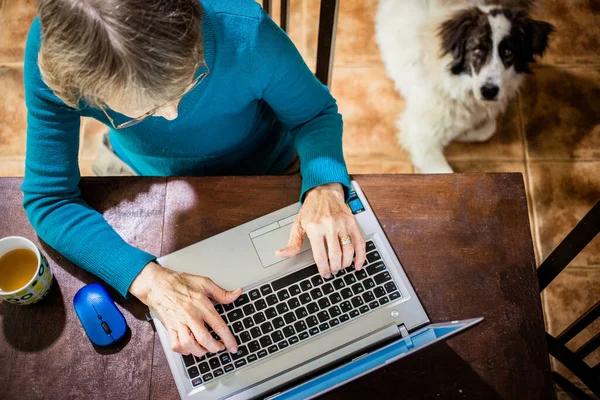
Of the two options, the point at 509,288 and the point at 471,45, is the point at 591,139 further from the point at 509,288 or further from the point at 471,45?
the point at 509,288

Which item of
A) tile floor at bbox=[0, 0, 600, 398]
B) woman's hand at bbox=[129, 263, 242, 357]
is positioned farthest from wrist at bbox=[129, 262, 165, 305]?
tile floor at bbox=[0, 0, 600, 398]

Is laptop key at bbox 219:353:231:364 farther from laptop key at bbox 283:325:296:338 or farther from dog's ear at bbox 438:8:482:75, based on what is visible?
dog's ear at bbox 438:8:482:75

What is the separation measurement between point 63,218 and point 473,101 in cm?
125

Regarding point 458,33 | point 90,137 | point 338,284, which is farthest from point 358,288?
point 90,137

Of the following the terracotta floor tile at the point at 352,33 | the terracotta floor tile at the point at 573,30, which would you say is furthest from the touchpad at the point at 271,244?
the terracotta floor tile at the point at 573,30

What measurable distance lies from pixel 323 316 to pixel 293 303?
0.05 m

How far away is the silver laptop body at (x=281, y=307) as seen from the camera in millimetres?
812

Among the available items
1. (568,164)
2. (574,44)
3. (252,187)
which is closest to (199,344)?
(252,187)

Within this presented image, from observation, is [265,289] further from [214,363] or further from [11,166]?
[11,166]

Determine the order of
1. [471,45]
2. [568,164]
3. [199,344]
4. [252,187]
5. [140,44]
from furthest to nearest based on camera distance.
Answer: [568,164]
[471,45]
[252,187]
[199,344]
[140,44]

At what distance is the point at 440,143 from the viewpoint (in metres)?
1.73

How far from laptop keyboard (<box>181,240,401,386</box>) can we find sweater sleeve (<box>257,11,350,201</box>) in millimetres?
155

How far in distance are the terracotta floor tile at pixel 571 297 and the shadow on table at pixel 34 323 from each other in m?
1.35

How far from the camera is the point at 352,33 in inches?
76.9
